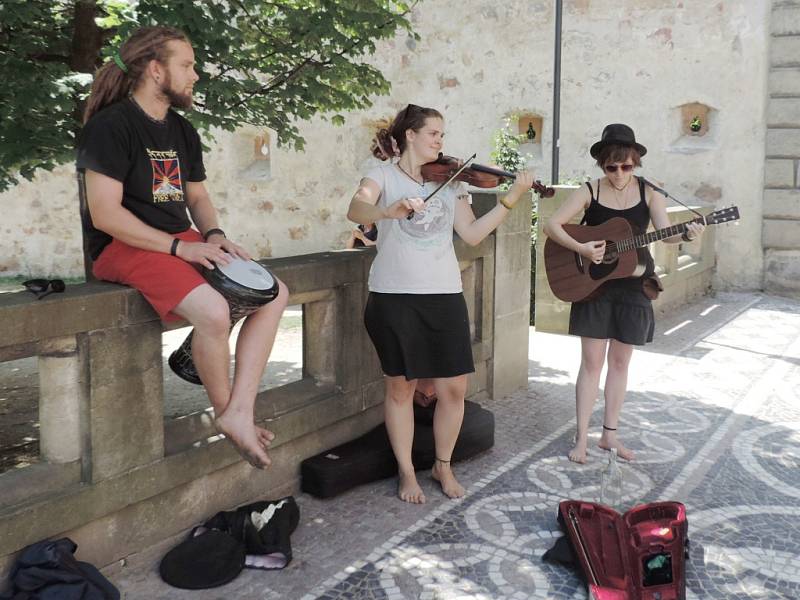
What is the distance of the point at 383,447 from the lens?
436 centimetres

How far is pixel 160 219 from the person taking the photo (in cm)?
327

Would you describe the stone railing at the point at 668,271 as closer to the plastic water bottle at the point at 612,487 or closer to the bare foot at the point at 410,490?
the plastic water bottle at the point at 612,487

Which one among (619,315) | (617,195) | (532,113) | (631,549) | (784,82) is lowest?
(631,549)

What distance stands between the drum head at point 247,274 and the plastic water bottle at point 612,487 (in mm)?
1947

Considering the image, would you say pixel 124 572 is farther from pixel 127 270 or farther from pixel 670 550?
pixel 670 550

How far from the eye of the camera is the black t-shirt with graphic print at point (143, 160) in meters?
3.05

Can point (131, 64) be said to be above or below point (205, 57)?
below

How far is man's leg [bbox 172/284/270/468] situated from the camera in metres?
3.08

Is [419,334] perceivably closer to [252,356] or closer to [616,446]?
[252,356]

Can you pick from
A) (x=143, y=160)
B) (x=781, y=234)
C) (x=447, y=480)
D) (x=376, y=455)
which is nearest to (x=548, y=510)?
(x=447, y=480)

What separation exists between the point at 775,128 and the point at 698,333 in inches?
175

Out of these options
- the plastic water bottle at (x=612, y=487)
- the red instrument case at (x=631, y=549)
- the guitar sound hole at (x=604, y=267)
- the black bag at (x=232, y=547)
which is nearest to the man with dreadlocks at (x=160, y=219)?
the black bag at (x=232, y=547)

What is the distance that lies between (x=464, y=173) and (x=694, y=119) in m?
9.75

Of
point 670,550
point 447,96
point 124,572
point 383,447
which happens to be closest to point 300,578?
point 124,572
